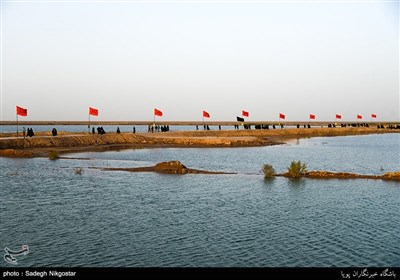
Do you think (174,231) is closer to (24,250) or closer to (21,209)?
(24,250)

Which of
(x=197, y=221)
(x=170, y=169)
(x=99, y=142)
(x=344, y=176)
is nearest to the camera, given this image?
(x=197, y=221)

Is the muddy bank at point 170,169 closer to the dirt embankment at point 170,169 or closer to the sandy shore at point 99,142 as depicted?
the dirt embankment at point 170,169

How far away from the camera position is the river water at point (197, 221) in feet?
49.7

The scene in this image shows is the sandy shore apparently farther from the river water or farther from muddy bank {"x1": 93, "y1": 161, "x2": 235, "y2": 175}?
the river water

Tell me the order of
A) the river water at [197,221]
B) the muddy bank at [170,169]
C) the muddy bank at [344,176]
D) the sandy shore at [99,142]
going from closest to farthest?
the river water at [197,221] → the muddy bank at [344,176] → the muddy bank at [170,169] → the sandy shore at [99,142]

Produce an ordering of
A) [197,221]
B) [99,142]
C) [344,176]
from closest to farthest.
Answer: [197,221]
[344,176]
[99,142]

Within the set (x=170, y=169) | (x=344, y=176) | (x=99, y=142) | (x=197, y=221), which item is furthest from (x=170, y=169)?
(x=99, y=142)

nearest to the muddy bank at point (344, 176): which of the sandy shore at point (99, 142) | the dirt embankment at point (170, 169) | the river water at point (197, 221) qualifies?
the river water at point (197, 221)

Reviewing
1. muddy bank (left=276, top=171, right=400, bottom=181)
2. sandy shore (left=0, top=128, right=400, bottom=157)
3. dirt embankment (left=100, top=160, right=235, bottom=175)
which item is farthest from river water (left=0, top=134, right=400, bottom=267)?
sandy shore (left=0, top=128, right=400, bottom=157)

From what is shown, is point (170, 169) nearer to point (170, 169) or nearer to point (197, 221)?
point (170, 169)

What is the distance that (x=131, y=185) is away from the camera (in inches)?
1153

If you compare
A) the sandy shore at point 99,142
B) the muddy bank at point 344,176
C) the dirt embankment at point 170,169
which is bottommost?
the muddy bank at point 344,176

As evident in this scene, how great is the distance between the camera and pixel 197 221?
19.8 meters

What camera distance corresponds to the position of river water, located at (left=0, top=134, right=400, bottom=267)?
15156 millimetres
